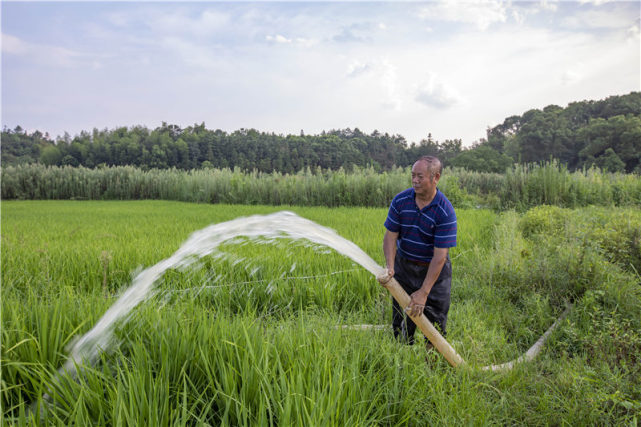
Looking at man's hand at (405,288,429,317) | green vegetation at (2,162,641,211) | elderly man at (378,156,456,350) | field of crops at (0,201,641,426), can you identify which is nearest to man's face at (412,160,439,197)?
elderly man at (378,156,456,350)

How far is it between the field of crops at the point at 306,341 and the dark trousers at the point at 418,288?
0.24 m

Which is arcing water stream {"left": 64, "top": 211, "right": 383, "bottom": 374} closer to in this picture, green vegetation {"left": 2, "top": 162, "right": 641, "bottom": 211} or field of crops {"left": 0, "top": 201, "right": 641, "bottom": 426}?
field of crops {"left": 0, "top": 201, "right": 641, "bottom": 426}

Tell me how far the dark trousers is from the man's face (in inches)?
23.9

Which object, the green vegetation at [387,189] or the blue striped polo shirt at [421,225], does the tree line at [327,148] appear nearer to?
the green vegetation at [387,189]

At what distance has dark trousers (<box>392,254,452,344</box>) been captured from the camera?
2.73 metres

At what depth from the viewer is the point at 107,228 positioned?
270 inches

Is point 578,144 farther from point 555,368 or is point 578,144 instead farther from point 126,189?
point 555,368

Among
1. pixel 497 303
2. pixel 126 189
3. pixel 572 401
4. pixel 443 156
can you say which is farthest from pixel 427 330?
pixel 443 156

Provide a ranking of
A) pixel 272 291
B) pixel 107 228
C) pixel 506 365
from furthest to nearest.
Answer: pixel 107 228
pixel 272 291
pixel 506 365

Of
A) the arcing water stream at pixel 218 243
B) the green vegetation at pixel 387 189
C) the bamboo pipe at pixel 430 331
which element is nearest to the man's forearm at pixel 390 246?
the arcing water stream at pixel 218 243

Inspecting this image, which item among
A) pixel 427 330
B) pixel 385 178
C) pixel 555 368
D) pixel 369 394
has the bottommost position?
pixel 555 368

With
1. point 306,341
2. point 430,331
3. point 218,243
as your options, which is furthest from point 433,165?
point 218,243

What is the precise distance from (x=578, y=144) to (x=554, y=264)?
51.1 m

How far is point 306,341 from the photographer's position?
217 centimetres
